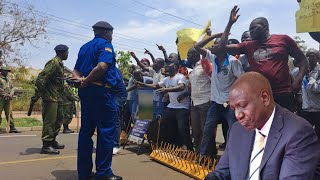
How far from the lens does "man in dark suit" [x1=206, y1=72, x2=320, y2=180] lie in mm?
1791

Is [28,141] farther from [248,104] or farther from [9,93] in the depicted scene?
[248,104]

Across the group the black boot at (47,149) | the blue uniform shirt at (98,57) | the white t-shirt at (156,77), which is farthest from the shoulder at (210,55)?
the black boot at (47,149)

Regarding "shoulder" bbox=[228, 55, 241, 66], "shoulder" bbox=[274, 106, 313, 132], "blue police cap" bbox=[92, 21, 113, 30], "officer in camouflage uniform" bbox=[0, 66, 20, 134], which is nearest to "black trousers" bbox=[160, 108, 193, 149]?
"shoulder" bbox=[228, 55, 241, 66]

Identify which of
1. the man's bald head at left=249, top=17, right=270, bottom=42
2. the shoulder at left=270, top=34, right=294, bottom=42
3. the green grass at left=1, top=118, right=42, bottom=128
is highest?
the man's bald head at left=249, top=17, right=270, bottom=42

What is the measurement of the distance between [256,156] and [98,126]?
2.85 m

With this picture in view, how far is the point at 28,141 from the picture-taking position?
8.39m

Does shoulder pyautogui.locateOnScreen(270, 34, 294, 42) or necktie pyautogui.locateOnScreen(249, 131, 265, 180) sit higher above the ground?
shoulder pyautogui.locateOnScreen(270, 34, 294, 42)

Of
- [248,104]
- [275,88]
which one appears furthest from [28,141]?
[248,104]

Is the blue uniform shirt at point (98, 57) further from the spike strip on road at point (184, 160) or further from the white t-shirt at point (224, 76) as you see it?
the spike strip on road at point (184, 160)

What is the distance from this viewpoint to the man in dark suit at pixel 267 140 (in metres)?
1.79

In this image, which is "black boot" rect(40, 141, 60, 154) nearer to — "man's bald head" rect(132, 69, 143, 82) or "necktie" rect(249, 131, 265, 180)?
"man's bald head" rect(132, 69, 143, 82)

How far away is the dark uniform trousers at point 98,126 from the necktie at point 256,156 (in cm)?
274

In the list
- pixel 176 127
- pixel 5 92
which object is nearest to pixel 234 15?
pixel 176 127

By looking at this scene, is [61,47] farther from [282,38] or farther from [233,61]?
[282,38]
